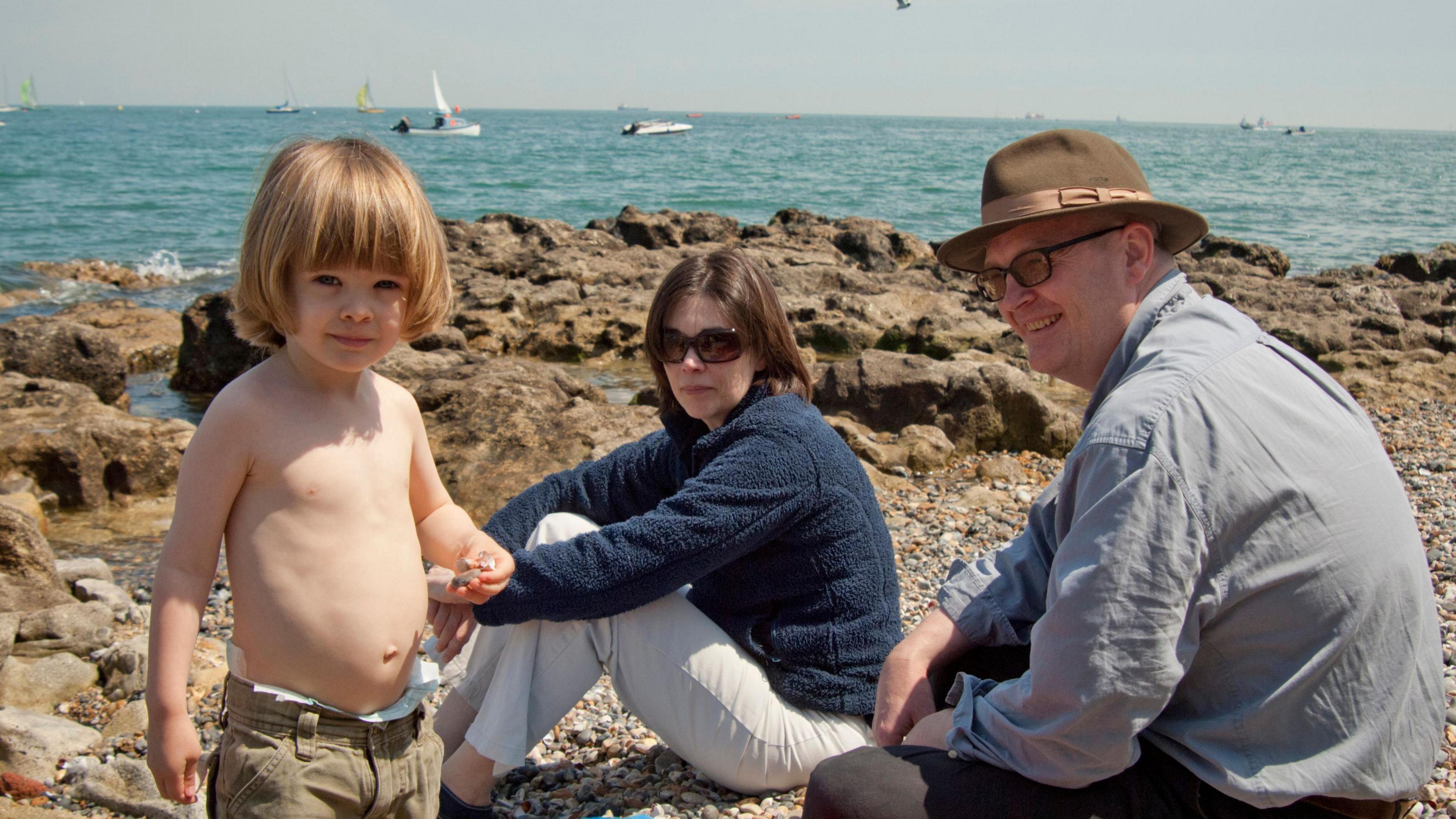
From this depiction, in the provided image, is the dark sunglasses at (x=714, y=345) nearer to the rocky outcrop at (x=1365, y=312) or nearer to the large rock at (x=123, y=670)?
the large rock at (x=123, y=670)

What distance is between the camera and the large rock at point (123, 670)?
3.96m

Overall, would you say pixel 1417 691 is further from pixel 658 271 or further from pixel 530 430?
pixel 658 271

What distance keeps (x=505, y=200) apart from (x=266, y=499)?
101 feet

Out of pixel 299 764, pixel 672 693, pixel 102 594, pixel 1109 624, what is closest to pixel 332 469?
pixel 299 764

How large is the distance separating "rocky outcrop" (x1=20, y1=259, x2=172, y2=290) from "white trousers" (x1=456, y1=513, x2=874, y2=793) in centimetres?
1730

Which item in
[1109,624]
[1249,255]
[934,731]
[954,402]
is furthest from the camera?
[1249,255]

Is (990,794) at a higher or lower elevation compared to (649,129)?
lower

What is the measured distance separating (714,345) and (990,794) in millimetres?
1406

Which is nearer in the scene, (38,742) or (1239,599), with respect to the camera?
(1239,599)

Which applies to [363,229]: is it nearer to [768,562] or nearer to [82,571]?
[768,562]

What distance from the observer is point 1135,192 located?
7.04 feet

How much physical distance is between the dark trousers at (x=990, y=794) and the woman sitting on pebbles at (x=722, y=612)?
24.4 inches

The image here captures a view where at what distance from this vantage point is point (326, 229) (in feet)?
6.43

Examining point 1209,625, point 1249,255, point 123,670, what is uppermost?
point 1209,625
